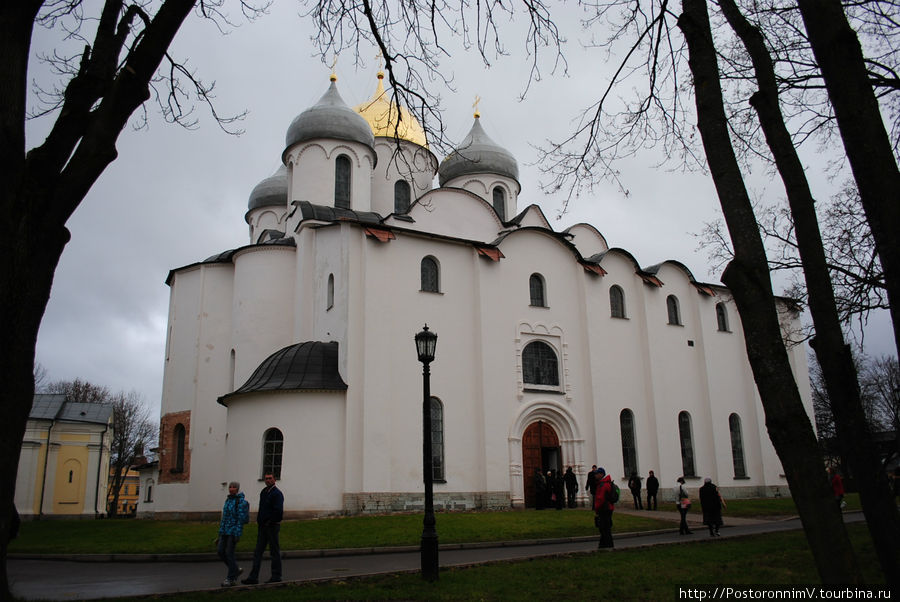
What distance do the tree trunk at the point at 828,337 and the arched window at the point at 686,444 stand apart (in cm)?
2245

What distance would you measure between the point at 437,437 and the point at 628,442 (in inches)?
329

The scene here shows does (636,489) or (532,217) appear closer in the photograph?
(636,489)

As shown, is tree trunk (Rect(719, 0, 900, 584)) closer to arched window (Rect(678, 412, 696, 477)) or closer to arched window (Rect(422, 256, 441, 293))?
arched window (Rect(422, 256, 441, 293))

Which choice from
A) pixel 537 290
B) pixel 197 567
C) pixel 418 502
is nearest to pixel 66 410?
pixel 418 502

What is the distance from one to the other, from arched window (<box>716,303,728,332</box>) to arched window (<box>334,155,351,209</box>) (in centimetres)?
1695

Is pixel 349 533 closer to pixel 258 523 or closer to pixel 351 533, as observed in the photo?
pixel 351 533

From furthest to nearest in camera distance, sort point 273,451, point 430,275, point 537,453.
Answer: point 537,453 < point 430,275 < point 273,451

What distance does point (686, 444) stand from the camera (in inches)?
1105

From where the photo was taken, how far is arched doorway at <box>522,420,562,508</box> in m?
24.0

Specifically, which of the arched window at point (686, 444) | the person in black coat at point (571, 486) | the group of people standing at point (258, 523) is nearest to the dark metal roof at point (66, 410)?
the person in black coat at point (571, 486)

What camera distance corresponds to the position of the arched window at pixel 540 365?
2494 centimetres

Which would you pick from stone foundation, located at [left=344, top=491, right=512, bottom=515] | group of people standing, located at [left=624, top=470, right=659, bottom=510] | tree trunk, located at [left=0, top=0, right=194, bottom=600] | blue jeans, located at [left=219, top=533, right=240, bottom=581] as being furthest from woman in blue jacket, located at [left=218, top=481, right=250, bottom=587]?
group of people standing, located at [left=624, top=470, right=659, bottom=510]

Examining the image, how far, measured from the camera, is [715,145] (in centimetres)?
623

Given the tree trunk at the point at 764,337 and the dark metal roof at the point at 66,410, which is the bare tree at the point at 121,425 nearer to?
the dark metal roof at the point at 66,410
